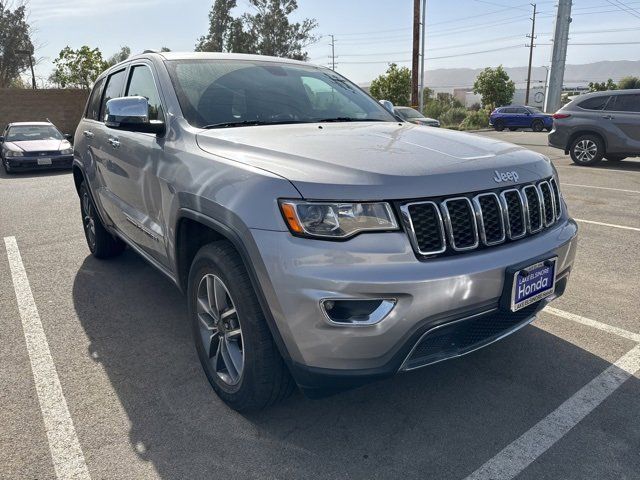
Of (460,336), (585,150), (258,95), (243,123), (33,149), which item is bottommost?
(585,150)

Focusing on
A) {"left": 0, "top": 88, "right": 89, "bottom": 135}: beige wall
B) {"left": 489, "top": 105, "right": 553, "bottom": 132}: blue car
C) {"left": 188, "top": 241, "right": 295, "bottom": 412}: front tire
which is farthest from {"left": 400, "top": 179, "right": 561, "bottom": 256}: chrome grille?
{"left": 489, "top": 105, "right": 553, "bottom": 132}: blue car

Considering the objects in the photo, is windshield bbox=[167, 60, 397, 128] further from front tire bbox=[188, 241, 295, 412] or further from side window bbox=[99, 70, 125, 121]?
side window bbox=[99, 70, 125, 121]

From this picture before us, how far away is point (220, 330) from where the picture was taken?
2.71 meters

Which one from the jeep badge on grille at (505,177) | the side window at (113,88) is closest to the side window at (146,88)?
the side window at (113,88)

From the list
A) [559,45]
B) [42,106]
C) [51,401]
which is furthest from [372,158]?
[559,45]

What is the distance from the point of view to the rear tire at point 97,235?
4.99m

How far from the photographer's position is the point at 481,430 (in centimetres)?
251

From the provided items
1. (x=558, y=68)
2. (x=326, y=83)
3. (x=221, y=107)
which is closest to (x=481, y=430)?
(x=221, y=107)

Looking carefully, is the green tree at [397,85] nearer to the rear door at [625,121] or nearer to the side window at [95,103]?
the rear door at [625,121]

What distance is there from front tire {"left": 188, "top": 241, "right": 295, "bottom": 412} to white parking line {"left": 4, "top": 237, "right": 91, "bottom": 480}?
703mm

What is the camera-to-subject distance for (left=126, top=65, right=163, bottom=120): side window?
3319mm

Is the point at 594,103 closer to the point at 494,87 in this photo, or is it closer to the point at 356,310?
the point at 356,310

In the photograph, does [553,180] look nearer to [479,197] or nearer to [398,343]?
[479,197]

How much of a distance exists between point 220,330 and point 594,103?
37.3ft
